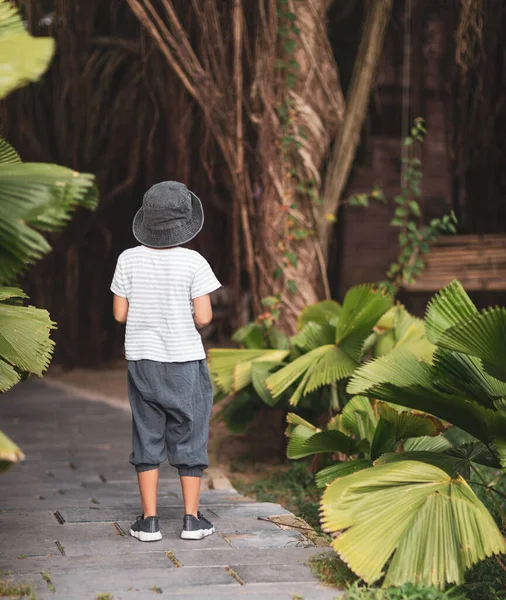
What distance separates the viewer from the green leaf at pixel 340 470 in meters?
3.62

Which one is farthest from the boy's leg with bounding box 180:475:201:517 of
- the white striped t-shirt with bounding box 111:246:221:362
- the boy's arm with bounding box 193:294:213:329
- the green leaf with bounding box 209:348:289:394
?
the green leaf with bounding box 209:348:289:394

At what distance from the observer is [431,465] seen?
2934mm

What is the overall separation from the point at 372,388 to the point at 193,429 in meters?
0.73

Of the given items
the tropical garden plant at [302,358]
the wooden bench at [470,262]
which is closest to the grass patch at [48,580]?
the tropical garden plant at [302,358]

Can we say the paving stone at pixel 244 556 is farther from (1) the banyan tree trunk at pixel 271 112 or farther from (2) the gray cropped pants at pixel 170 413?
(1) the banyan tree trunk at pixel 271 112

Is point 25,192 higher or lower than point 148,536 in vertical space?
higher

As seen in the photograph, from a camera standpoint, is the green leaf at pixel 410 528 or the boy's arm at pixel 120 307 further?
the boy's arm at pixel 120 307

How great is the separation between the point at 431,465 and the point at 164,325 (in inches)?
42.5

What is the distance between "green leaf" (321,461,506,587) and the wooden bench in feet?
11.7

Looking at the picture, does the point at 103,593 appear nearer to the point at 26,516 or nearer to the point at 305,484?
the point at 26,516

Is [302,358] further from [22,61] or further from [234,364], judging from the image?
[22,61]

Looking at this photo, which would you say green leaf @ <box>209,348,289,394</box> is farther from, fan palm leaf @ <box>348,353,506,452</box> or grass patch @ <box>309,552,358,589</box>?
grass patch @ <box>309,552,358,589</box>

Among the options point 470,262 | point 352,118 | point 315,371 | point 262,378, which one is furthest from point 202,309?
point 470,262

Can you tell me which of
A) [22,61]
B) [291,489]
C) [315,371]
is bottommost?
[291,489]
